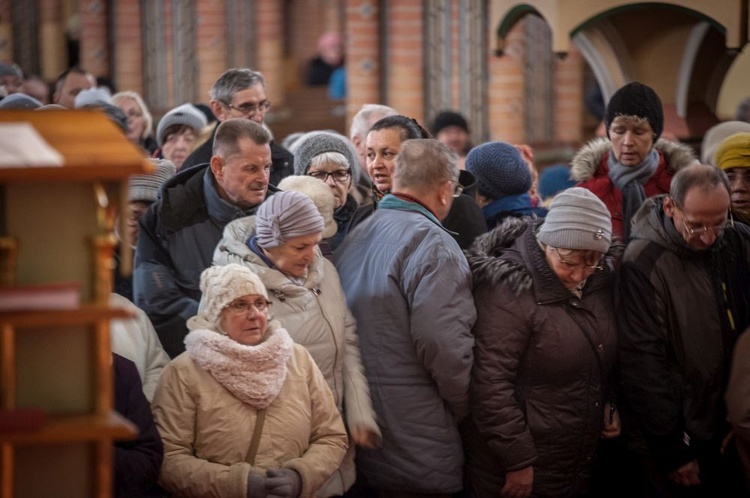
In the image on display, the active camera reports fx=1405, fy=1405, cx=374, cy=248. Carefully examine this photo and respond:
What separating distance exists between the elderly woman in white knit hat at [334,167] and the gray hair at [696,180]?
131 centimetres

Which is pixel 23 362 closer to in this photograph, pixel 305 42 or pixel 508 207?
pixel 508 207

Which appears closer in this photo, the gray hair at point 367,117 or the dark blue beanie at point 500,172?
the dark blue beanie at point 500,172

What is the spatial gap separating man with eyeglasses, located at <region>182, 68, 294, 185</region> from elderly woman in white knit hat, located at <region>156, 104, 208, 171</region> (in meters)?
1.05

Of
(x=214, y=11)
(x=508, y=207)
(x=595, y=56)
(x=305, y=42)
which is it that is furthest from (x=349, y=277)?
(x=305, y=42)

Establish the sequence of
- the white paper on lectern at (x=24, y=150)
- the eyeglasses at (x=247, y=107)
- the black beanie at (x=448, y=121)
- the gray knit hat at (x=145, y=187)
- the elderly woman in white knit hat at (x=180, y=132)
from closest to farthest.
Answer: the white paper on lectern at (x=24, y=150) → the gray knit hat at (x=145, y=187) → the eyeglasses at (x=247, y=107) → the elderly woman in white knit hat at (x=180, y=132) → the black beanie at (x=448, y=121)

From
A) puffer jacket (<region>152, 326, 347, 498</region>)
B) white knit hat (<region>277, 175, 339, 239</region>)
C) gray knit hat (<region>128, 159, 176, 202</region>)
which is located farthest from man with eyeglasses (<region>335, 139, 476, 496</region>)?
gray knit hat (<region>128, 159, 176, 202</region>)

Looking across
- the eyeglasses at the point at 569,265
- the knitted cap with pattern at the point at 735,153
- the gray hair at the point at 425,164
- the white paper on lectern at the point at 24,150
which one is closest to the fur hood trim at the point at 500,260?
the eyeglasses at the point at 569,265

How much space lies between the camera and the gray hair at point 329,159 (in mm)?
5781

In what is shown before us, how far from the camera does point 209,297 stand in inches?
178

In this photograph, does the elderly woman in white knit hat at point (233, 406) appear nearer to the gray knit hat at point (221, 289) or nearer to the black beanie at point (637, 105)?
the gray knit hat at point (221, 289)

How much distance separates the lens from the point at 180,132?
24.2ft

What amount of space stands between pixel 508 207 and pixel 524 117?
6.39 metres

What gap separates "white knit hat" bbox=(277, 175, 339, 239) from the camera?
5.25m

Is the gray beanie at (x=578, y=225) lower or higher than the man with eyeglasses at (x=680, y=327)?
higher
